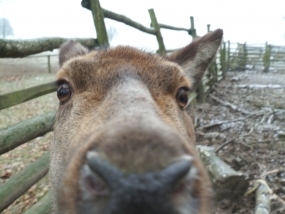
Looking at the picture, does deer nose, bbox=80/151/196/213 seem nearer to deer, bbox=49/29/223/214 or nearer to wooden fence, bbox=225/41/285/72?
deer, bbox=49/29/223/214

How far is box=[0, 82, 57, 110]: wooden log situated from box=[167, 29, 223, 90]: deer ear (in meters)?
1.22

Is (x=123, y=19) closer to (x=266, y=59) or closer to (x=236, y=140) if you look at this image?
(x=236, y=140)

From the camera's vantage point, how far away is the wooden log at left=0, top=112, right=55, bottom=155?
3.82 meters

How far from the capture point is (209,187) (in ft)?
5.92

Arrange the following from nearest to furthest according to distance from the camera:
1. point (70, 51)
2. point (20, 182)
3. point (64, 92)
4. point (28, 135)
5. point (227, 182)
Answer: point (64, 92), point (70, 51), point (20, 182), point (28, 135), point (227, 182)

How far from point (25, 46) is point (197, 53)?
6.19 feet

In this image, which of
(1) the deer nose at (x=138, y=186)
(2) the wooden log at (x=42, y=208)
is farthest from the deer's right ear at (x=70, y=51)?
(1) the deer nose at (x=138, y=186)

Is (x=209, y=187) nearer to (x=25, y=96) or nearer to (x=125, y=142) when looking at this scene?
(x=125, y=142)

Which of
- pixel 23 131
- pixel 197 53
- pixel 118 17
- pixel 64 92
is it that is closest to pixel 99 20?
pixel 118 17

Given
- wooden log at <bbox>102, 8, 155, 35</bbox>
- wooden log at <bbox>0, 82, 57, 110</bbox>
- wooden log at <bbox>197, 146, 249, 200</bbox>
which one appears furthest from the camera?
Answer: wooden log at <bbox>102, 8, 155, 35</bbox>

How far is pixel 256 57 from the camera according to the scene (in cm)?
2988

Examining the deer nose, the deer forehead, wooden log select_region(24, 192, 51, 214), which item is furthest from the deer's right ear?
→ the deer nose

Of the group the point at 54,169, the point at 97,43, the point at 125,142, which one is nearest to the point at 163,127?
the point at 125,142

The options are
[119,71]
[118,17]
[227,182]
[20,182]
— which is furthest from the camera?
[118,17]
